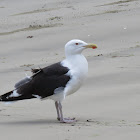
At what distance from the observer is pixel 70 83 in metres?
5.68

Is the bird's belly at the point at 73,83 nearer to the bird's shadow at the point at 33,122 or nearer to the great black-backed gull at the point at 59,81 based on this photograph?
the great black-backed gull at the point at 59,81

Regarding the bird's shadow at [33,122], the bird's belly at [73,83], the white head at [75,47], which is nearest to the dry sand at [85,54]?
the bird's shadow at [33,122]

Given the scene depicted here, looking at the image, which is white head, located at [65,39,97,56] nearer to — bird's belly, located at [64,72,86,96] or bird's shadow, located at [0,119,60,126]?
bird's belly, located at [64,72,86,96]

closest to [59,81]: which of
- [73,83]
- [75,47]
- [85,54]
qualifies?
[73,83]

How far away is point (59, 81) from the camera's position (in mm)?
5742

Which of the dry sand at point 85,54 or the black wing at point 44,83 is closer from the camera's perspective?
the dry sand at point 85,54

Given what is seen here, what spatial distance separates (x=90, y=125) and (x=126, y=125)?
389 mm

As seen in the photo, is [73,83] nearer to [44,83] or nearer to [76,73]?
[76,73]

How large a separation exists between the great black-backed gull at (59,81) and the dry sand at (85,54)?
282 millimetres

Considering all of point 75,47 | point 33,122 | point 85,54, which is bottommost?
point 33,122

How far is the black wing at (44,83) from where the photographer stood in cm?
574

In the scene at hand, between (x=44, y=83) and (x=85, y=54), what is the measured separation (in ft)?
10.9

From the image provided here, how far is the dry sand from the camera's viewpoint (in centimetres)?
514

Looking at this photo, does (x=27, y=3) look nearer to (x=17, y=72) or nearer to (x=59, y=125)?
(x=17, y=72)
